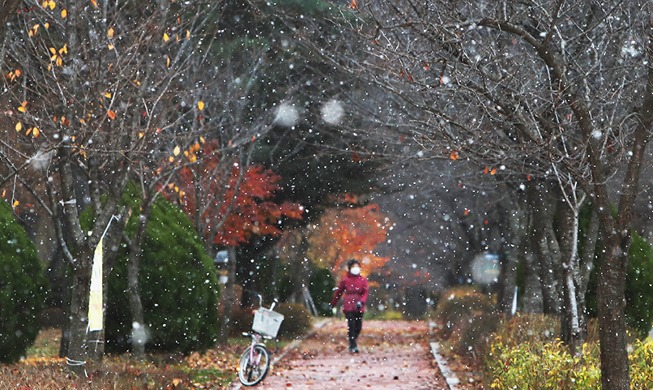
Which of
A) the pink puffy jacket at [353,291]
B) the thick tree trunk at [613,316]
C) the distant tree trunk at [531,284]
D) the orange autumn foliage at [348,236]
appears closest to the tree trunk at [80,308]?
the thick tree trunk at [613,316]

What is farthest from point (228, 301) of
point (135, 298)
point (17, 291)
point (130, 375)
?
point (130, 375)

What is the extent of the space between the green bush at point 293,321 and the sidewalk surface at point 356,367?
0.43 metres

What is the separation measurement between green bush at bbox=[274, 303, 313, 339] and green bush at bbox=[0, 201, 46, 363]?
1173 cm

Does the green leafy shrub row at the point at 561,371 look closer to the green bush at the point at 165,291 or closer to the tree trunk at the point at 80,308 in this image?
the tree trunk at the point at 80,308

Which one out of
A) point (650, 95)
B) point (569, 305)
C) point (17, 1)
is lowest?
point (569, 305)

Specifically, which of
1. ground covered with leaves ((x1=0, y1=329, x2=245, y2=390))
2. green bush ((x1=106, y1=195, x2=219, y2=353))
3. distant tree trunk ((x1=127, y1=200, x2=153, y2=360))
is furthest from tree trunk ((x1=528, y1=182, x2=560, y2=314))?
distant tree trunk ((x1=127, y1=200, x2=153, y2=360))

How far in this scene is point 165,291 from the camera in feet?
57.9

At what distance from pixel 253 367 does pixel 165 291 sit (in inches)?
131

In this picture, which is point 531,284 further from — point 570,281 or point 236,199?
point 570,281

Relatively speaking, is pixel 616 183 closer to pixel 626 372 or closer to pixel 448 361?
pixel 448 361

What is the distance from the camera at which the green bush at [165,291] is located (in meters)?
17.3

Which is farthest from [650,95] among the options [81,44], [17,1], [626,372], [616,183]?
[616,183]

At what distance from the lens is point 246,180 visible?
2509 centimetres

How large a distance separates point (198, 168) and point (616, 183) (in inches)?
537
